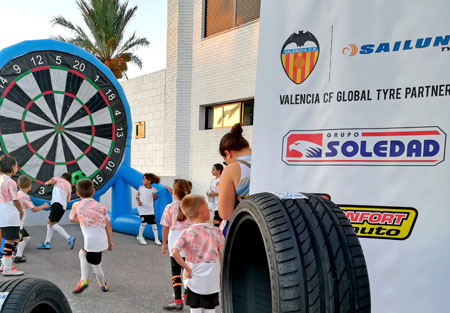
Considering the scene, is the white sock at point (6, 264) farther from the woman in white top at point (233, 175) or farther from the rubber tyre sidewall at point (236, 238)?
the rubber tyre sidewall at point (236, 238)

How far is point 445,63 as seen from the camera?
7.60 feet

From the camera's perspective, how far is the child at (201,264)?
328cm

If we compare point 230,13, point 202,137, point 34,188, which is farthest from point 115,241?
point 230,13

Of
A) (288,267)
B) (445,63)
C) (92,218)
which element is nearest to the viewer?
(288,267)

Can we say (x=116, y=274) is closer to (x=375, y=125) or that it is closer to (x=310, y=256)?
(x=375, y=125)

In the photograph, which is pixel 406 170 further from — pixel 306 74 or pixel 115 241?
pixel 115 241

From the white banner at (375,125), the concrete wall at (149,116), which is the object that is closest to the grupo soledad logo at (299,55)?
the white banner at (375,125)

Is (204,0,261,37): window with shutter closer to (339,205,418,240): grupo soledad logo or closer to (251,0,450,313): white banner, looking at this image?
(251,0,450,313): white banner

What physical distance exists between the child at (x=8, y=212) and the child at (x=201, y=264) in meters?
3.41

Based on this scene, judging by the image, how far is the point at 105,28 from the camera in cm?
2195

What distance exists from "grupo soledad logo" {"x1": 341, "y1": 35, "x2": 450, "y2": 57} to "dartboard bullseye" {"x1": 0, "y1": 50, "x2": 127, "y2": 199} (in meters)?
7.02

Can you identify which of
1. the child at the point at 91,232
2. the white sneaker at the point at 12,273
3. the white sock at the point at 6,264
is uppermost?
the child at the point at 91,232

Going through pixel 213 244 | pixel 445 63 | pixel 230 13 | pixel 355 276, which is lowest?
pixel 213 244

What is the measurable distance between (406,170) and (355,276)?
3.25ft
